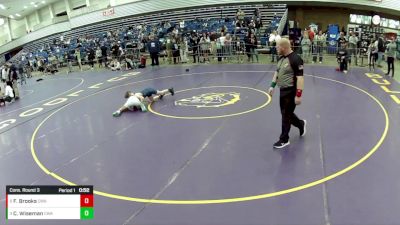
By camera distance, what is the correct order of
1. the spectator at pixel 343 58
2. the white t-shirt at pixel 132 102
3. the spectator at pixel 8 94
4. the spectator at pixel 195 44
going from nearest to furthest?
1. the white t-shirt at pixel 132 102
2. the spectator at pixel 343 58
3. the spectator at pixel 8 94
4. the spectator at pixel 195 44

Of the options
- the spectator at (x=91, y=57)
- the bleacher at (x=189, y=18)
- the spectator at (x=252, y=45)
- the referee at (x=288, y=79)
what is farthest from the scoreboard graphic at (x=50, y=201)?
the spectator at (x=91, y=57)

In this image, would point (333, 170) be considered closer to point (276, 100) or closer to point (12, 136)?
point (276, 100)

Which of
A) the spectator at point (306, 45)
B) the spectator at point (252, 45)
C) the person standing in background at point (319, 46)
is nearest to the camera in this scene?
the spectator at point (306, 45)

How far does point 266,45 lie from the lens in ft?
72.0

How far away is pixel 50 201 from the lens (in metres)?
4.54

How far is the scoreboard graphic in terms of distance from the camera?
4.59 meters

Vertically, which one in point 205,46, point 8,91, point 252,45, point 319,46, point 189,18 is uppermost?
point 189,18

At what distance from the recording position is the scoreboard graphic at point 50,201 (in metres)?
4.59

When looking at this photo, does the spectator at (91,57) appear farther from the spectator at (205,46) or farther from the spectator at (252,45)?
the spectator at (252,45)

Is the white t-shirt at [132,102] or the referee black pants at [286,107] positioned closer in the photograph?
the referee black pants at [286,107]

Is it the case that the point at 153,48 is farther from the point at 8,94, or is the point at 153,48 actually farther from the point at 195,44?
the point at 8,94

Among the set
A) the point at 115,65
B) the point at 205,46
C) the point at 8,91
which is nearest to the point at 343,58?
the point at 205,46

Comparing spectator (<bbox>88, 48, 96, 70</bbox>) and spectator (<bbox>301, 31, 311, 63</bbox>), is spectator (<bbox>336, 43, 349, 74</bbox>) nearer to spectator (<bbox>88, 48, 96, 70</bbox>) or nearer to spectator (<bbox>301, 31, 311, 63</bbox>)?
spectator (<bbox>301, 31, 311, 63</bbox>)

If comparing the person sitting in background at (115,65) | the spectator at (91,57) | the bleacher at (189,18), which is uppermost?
the bleacher at (189,18)
